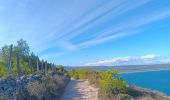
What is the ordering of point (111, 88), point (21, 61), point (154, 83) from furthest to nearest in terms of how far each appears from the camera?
point (154, 83)
point (21, 61)
point (111, 88)

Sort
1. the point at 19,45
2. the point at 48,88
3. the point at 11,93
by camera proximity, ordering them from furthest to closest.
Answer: the point at 19,45, the point at 48,88, the point at 11,93

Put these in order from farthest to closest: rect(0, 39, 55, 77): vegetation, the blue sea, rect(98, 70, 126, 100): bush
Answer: the blue sea
rect(0, 39, 55, 77): vegetation
rect(98, 70, 126, 100): bush

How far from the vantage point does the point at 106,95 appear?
21953mm

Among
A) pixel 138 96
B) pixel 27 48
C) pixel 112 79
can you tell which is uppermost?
pixel 27 48

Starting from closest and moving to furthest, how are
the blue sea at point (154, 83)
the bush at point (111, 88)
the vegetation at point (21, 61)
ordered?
the bush at point (111, 88) → the vegetation at point (21, 61) → the blue sea at point (154, 83)

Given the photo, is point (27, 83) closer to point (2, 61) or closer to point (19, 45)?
point (2, 61)

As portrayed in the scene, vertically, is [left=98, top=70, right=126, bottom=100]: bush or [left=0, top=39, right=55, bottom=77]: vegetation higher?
[left=0, top=39, right=55, bottom=77]: vegetation

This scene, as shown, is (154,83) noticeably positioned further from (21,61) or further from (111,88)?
(111,88)

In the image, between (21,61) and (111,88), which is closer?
(111,88)

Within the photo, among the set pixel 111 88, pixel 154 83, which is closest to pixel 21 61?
pixel 111 88

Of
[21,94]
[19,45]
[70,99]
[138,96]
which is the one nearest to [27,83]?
[21,94]

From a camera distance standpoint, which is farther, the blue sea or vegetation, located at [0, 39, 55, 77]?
the blue sea

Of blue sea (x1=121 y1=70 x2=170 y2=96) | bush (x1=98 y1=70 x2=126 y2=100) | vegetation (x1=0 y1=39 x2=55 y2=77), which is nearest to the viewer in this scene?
bush (x1=98 y1=70 x2=126 y2=100)

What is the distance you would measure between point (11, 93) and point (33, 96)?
2441 mm
